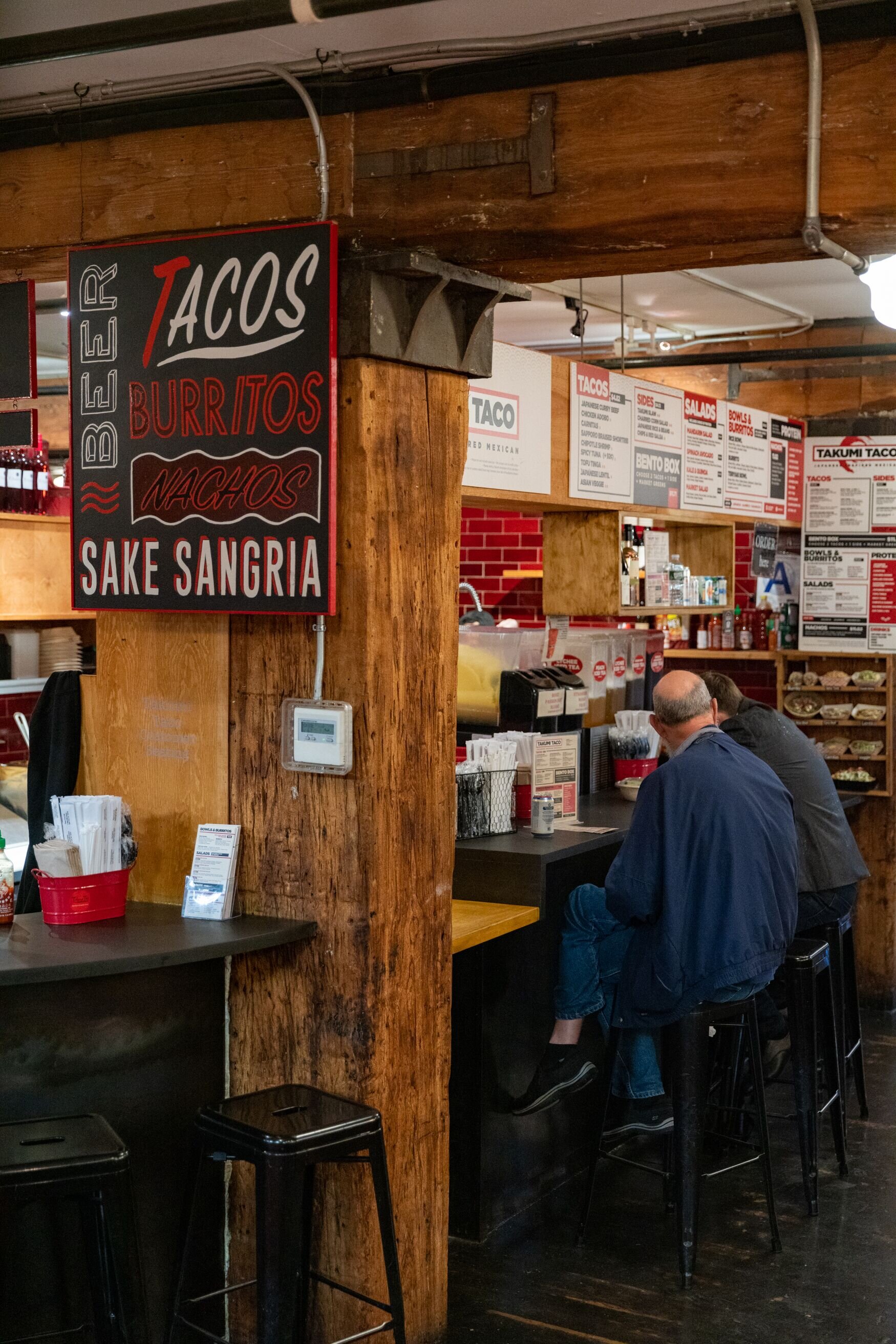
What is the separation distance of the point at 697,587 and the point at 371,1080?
3.78 meters

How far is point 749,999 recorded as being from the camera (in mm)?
3918

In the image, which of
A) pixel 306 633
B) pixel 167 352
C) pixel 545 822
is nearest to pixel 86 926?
pixel 306 633

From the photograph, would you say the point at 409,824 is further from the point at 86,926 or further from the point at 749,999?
the point at 749,999

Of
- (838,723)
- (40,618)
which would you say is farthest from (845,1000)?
(40,618)

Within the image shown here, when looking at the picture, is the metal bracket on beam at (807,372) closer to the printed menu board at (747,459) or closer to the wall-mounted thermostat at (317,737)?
the printed menu board at (747,459)

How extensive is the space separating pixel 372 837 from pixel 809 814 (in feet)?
6.92

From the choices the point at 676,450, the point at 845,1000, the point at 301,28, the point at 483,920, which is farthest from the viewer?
the point at 676,450

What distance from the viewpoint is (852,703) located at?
22.5 feet

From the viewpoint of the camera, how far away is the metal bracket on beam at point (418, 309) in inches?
119

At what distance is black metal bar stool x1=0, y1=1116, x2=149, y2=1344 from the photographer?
2467 millimetres

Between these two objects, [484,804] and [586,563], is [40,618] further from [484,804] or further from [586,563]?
[484,804]

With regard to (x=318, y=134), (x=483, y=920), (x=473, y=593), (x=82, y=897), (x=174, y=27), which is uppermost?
(x=174, y=27)

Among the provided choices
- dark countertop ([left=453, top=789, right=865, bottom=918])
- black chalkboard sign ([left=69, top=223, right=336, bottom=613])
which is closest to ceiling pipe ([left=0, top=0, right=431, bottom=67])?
black chalkboard sign ([left=69, top=223, right=336, bottom=613])

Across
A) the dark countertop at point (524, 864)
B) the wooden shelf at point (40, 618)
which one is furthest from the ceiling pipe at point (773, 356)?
the dark countertop at point (524, 864)
